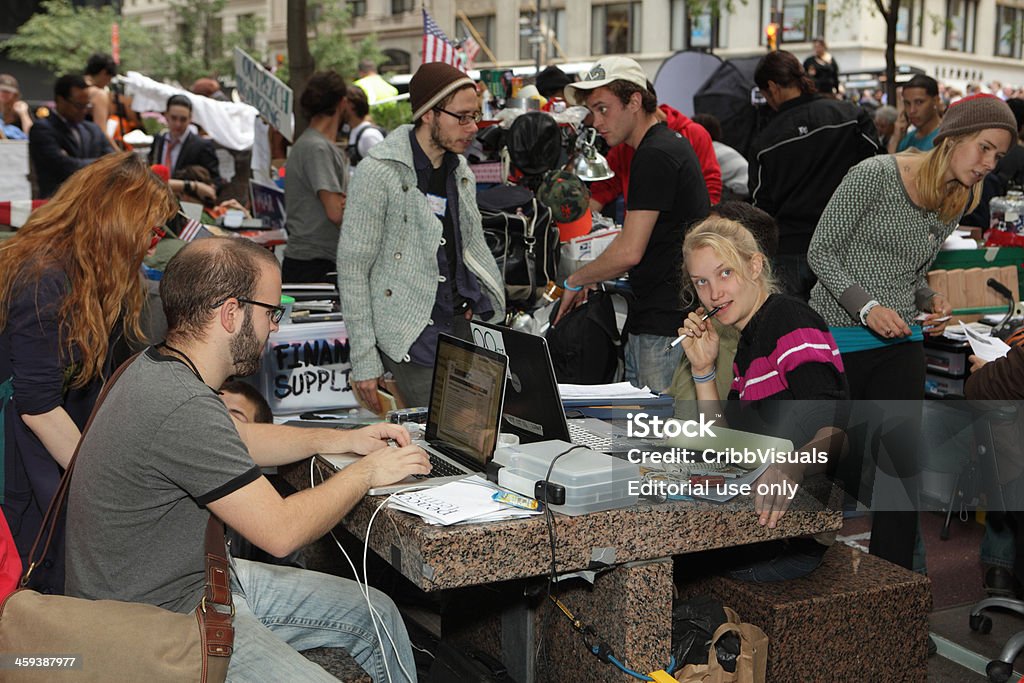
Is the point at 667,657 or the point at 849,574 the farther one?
the point at 849,574

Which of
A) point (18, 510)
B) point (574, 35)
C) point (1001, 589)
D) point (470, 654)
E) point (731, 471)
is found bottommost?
point (1001, 589)

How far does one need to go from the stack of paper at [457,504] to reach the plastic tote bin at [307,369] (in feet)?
9.15

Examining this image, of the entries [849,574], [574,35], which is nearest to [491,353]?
[849,574]

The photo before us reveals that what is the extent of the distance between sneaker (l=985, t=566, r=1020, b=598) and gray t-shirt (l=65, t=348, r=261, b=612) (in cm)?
348

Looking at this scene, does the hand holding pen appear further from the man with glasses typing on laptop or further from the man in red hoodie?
the man in red hoodie

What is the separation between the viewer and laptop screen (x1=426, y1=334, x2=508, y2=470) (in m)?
2.94

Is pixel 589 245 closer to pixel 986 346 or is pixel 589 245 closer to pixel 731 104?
pixel 986 346

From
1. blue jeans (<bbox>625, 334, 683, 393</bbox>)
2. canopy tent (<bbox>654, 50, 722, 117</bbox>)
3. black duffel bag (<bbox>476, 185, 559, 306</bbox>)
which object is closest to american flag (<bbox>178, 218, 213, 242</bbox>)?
black duffel bag (<bbox>476, 185, 559, 306</bbox>)

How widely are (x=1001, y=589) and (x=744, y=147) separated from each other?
5.96 metres

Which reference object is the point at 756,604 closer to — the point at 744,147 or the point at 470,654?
the point at 470,654

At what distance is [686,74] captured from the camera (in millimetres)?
10945

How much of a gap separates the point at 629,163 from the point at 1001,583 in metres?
2.59

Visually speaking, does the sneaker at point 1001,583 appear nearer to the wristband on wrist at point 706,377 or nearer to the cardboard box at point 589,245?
the wristband on wrist at point 706,377

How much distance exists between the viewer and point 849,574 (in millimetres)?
3400
